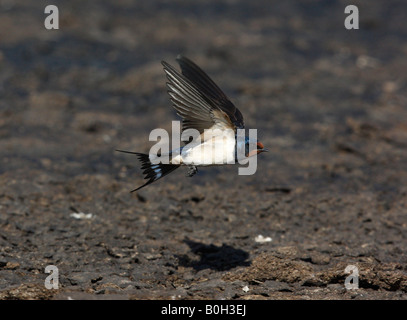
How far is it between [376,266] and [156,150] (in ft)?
8.73

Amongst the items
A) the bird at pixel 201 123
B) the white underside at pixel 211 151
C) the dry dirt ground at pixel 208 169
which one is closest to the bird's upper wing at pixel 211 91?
the bird at pixel 201 123

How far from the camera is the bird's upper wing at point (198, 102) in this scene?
3758 mm

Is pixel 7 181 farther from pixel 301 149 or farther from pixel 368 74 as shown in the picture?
pixel 368 74

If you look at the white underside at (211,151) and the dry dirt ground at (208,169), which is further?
the dry dirt ground at (208,169)

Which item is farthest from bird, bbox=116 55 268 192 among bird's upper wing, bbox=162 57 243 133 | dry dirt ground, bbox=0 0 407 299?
dry dirt ground, bbox=0 0 407 299

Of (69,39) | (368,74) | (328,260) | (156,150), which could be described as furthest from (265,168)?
(69,39)

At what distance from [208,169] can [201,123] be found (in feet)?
6.57

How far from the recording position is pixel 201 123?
3.86 meters

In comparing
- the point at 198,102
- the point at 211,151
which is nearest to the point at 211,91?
the point at 198,102

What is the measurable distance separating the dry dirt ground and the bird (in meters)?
0.75

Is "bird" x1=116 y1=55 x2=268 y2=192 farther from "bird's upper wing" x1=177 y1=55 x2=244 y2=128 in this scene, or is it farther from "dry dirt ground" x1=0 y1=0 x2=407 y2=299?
"dry dirt ground" x1=0 y1=0 x2=407 y2=299

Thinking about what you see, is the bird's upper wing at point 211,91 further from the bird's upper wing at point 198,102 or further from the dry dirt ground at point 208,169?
→ the dry dirt ground at point 208,169

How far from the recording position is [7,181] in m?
5.18

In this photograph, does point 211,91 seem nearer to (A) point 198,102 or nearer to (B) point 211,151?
(A) point 198,102
